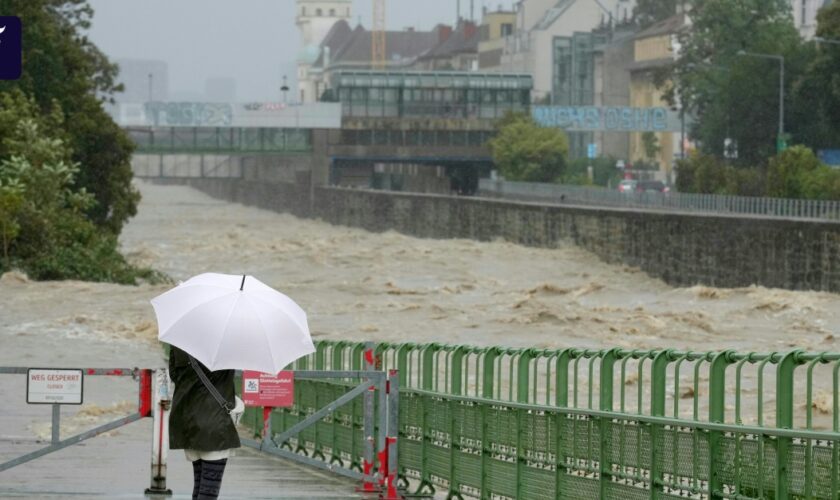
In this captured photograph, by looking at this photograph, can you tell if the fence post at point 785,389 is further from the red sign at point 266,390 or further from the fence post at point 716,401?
the red sign at point 266,390

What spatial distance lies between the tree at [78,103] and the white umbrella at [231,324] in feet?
172

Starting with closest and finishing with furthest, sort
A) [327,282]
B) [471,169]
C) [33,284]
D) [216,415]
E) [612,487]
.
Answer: [216,415], [612,487], [33,284], [327,282], [471,169]

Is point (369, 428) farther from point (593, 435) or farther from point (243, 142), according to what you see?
point (243, 142)

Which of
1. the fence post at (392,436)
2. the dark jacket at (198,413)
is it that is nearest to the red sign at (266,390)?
the fence post at (392,436)

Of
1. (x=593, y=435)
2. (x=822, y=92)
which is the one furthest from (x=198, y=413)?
(x=822, y=92)

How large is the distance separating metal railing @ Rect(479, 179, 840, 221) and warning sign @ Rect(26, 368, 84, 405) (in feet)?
173

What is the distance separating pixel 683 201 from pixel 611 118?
57057mm

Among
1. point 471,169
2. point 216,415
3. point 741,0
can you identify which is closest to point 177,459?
point 216,415

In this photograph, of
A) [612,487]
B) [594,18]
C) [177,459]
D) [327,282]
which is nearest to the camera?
[612,487]

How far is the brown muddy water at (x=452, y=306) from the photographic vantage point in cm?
4153

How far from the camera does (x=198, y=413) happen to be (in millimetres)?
10047

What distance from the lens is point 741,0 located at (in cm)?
11950

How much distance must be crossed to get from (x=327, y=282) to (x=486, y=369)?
48.3 meters

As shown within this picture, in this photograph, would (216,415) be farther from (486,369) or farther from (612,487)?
(486,369)
